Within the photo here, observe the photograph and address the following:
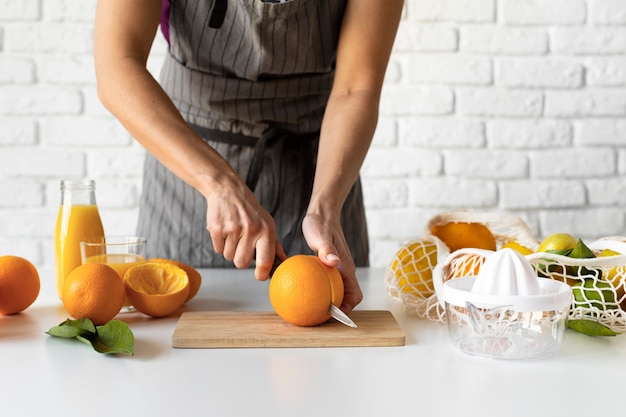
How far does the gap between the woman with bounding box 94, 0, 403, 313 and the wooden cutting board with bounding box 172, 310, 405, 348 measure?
6cm

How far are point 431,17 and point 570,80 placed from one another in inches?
17.9

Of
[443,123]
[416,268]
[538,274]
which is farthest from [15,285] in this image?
[443,123]

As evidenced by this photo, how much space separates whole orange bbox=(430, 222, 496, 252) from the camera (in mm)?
1113

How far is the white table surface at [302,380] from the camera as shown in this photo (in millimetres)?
667

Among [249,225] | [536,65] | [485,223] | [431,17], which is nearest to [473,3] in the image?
[431,17]

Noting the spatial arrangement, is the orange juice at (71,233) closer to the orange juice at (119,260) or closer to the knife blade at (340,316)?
the orange juice at (119,260)

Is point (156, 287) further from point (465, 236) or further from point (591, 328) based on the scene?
point (591, 328)

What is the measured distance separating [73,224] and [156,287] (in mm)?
181

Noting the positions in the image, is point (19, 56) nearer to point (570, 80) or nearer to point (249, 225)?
point (249, 225)

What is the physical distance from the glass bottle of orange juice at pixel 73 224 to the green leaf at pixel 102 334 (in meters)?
0.23

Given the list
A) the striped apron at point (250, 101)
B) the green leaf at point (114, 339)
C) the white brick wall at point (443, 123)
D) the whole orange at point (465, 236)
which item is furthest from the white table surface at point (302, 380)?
the white brick wall at point (443, 123)

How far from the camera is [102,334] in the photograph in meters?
0.85

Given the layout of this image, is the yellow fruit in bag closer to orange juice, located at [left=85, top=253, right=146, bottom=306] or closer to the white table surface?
the white table surface

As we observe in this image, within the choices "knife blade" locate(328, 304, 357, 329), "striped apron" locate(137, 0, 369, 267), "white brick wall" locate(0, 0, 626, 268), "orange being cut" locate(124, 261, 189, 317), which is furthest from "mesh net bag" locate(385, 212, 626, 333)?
"white brick wall" locate(0, 0, 626, 268)
